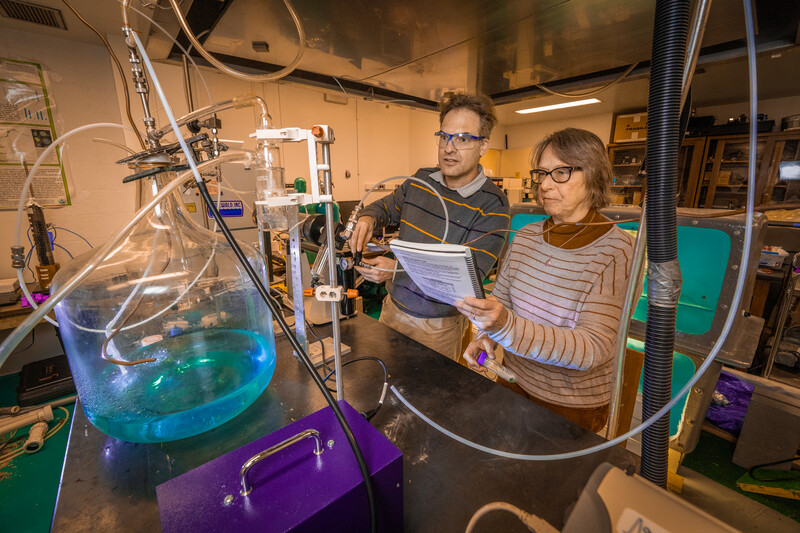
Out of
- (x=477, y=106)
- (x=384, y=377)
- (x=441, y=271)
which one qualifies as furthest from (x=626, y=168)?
(x=384, y=377)

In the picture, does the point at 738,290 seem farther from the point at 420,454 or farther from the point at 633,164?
the point at 633,164

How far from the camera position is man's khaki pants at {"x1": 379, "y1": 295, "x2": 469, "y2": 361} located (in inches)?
60.7

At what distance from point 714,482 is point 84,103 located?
4517mm

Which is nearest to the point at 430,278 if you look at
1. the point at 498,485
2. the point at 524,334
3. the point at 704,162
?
the point at 524,334

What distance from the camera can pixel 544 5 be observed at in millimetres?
1279

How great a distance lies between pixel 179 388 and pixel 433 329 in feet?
3.51

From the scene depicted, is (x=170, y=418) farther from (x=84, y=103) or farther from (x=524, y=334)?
(x=84, y=103)

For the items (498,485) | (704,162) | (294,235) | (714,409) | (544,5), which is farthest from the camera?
(704,162)

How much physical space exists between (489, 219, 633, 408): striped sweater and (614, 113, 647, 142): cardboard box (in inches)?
207

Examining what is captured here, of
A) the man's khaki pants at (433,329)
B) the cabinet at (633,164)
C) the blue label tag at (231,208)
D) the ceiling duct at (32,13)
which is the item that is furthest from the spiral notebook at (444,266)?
the cabinet at (633,164)

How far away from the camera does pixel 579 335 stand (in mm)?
843

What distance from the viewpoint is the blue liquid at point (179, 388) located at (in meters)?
0.60

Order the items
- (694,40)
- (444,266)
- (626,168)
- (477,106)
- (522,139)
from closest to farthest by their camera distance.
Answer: (694,40), (444,266), (477,106), (626,168), (522,139)

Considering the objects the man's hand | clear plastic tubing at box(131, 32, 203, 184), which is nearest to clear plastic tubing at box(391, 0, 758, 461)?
clear plastic tubing at box(131, 32, 203, 184)
